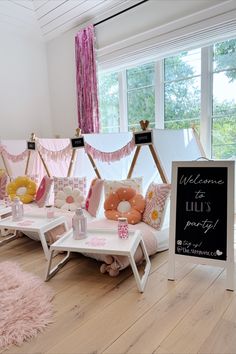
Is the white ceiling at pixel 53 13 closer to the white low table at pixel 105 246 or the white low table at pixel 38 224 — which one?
the white low table at pixel 38 224

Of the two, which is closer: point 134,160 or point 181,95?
point 134,160

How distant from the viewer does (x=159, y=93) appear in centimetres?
374

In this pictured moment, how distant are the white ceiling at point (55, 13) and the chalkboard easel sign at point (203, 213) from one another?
251cm

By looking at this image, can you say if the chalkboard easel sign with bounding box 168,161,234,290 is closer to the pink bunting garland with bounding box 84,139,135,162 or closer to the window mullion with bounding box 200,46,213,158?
the pink bunting garland with bounding box 84,139,135,162

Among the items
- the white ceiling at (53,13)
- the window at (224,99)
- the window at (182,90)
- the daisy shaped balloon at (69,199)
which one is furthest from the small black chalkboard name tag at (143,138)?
the white ceiling at (53,13)

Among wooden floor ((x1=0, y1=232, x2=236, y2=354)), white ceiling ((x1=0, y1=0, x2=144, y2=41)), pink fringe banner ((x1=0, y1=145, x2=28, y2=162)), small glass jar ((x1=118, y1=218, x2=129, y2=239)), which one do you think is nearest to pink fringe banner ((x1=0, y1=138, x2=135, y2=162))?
pink fringe banner ((x1=0, y1=145, x2=28, y2=162))

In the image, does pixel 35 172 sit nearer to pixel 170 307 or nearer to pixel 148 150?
pixel 148 150

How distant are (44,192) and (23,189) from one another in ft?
1.15

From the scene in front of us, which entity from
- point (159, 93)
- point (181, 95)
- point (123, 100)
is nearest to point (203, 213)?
point (181, 95)

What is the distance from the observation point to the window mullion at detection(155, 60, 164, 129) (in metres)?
3.68

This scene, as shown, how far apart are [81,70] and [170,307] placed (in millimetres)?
3854

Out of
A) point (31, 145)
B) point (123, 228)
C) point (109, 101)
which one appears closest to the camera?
point (123, 228)

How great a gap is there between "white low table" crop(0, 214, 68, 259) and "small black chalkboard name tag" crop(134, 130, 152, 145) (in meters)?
1.02

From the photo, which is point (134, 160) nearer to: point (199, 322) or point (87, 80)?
point (199, 322)
